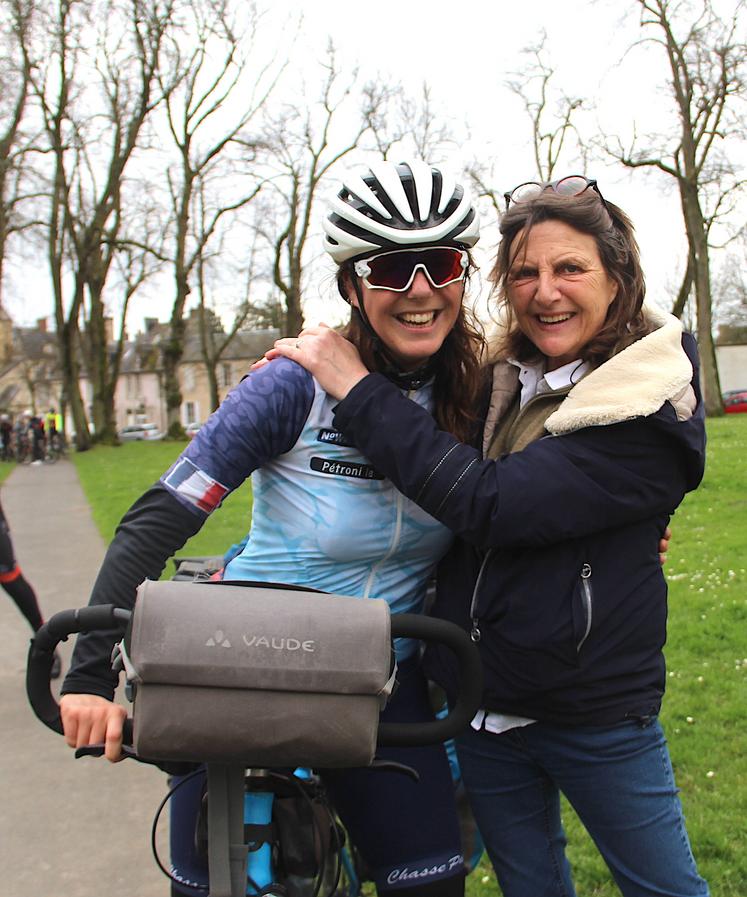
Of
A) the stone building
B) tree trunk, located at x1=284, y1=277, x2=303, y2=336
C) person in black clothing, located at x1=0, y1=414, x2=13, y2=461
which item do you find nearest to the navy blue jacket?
tree trunk, located at x1=284, y1=277, x2=303, y2=336

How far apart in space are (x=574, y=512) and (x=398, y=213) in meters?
0.88

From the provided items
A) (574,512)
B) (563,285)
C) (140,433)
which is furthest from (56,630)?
(140,433)

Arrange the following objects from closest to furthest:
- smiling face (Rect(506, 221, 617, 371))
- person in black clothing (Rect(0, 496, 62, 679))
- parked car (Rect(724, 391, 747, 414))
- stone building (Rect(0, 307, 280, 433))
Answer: smiling face (Rect(506, 221, 617, 371)) < person in black clothing (Rect(0, 496, 62, 679)) < parked car (Rect(724, 391, 747, 414)) < stone building (Rect(0, 307, 280, 433))

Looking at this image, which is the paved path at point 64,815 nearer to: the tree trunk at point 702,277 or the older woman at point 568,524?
the older woman at point 568,524

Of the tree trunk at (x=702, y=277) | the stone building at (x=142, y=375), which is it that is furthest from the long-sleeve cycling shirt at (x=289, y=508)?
the stone building at (x=142, y=375)

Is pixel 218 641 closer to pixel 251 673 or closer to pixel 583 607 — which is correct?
pixel 251 673

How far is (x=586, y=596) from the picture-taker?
85.9 inches

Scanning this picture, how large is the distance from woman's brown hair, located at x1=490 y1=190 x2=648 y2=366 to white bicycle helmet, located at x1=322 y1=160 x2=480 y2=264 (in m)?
0.16

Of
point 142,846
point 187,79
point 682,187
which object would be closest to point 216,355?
point 187,79

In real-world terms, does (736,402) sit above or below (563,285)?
below

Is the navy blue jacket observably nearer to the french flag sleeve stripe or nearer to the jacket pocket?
the jacket pocket

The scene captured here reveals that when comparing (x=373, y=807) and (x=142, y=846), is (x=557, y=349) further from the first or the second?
(x=142, y=846)

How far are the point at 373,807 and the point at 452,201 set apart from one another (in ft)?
5.20

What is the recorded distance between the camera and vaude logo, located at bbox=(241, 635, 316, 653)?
1573 millimetres
